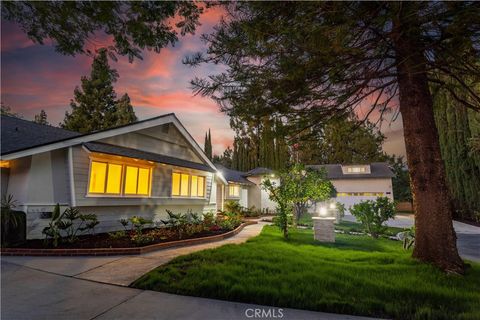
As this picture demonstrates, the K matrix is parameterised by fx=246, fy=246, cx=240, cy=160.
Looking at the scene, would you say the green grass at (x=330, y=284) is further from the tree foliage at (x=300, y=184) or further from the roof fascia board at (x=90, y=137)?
the roof fascia board at (x=90, y=137)

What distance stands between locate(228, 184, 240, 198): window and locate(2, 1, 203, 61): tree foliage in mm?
18279

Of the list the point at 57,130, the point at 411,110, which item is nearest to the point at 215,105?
the point at 411,110

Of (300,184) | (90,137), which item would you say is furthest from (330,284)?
(90,137)

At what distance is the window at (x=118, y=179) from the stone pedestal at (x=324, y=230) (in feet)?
24.7

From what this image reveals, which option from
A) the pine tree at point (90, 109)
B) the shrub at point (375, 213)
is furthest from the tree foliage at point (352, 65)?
the pine tree at point (90, 109)

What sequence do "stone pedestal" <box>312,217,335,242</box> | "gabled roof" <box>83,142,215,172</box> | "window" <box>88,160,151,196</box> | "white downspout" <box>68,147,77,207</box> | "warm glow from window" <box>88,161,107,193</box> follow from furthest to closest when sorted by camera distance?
"stone pedestal" <box>312,217,335,242</box>
"window" <box>88,160,151,196</box>
"warm glow from window" <box>88,161,107,193</box>
"gabled roof" <box>83,142,215,172</box>
"white downspout" <box>68,147,77,207</box>

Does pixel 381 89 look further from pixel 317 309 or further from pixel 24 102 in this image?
pixel 24 102

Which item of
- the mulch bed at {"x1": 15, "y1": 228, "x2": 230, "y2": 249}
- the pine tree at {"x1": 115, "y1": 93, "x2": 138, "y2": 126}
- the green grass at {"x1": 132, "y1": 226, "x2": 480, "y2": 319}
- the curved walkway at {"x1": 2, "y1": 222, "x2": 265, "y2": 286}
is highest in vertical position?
the pine tree at {"x1": 115, "y1": 93, "x2": 138, "y2": 126}

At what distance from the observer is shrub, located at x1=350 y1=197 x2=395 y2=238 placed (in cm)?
1057

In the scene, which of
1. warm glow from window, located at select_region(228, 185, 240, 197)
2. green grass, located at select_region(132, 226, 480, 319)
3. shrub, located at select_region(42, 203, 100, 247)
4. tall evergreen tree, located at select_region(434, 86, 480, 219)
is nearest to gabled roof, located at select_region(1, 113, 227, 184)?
shrub, located at select_region(42, 203, 100, 247)

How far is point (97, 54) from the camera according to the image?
4086 millimetres

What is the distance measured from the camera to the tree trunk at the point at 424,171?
5440 millimetres

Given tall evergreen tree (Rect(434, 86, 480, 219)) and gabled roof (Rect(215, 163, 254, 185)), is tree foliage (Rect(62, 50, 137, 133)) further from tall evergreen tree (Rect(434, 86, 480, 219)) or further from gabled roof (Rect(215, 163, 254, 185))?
tall evergreen tree (Rect(434, 86, 480, 219))

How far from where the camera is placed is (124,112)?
1240 inches
